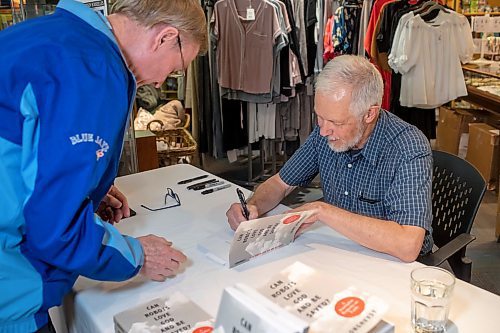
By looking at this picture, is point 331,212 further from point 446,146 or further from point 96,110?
point 446,146

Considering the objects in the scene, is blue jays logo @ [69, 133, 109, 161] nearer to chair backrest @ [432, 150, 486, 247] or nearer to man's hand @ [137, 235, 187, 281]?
man's hand @ [137, 235, 187, 281]

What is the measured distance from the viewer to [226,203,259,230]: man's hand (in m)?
1.63

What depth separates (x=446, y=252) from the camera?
1.60 metres

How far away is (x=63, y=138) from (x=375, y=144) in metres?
1.06

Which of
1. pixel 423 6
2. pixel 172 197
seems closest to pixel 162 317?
pixel 172 197

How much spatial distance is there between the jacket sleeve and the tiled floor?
2339mm

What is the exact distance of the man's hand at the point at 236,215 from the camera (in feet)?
5.35

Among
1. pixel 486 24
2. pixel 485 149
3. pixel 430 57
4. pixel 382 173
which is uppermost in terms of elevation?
pixel 486 24

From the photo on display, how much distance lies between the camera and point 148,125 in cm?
410

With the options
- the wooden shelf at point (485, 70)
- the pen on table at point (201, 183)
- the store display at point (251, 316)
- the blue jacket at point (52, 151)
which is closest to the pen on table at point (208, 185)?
the pen on table at point (201, 183)

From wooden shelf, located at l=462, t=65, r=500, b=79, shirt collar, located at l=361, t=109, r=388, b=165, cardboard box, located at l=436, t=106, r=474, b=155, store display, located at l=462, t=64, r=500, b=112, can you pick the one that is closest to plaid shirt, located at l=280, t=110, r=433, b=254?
shirt collar, located at l=361, t=109, r=388, b=165

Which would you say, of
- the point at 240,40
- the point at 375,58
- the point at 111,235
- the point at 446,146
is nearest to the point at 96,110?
the point at 111,235

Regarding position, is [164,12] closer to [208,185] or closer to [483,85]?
[208,185]

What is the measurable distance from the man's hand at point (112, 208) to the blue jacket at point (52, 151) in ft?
1.90
